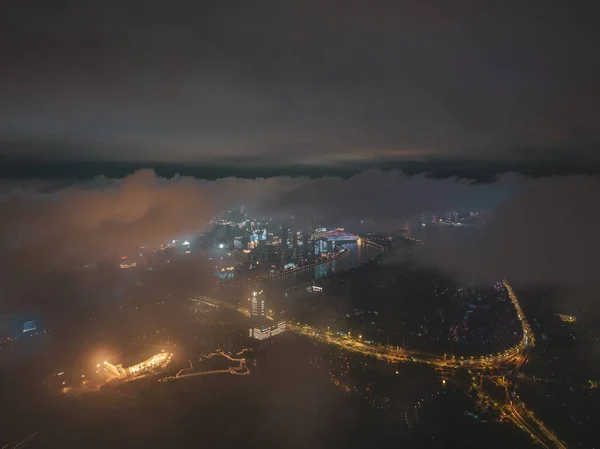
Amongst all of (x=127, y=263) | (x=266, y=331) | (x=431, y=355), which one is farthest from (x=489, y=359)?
(x=127, y=263)

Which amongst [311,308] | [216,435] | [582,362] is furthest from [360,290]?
[216,435]

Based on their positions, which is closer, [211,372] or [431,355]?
[211,372]

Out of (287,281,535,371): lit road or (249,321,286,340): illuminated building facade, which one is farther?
(249,321,286,340): illuminated building facade

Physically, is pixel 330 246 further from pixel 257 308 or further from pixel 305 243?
pixel 257 308

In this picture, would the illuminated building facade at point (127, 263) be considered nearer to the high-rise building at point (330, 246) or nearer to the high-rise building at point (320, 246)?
the high-rise building at point (320, 246)

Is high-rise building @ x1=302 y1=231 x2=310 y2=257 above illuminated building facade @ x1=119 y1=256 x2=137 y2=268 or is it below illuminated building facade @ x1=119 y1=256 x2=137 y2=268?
below

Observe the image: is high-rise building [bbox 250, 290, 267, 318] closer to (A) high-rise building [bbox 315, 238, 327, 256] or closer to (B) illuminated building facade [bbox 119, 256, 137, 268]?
(B) illuminated building facade [bbox 119, 256, 137, 268]

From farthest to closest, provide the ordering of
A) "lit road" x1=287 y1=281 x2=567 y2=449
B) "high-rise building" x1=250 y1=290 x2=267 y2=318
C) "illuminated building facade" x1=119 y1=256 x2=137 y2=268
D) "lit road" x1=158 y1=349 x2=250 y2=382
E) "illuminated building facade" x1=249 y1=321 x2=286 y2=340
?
"illuminated building facade" x1=119 y1=256 x2=137 y2=268 → "high-rise building" x1=250 y1=290 x2=267 y2=318 → "illuminated building facade" x1=249 y1=321 x2=286 y2=340 → "lit road" x1=158 y1=349 x2=250 y2=382 → "lit road" x1=287 y1=281 x2=567 y2=449

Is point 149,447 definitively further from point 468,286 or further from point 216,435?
point 468,286

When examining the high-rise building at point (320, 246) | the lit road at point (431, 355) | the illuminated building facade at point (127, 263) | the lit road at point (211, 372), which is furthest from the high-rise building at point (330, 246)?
the lit road at point (211, 372)

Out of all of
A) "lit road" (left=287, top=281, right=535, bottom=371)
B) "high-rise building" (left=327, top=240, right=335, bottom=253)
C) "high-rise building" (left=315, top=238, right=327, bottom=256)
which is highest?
"lit road" (left=287, top=281, right=535, bottom=371)

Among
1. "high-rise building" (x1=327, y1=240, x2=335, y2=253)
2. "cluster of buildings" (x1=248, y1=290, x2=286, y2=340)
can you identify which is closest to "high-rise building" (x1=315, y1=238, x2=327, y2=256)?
"high-rise building" (x1=327, y1=240, x2=335, y2=253)
